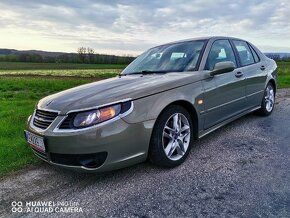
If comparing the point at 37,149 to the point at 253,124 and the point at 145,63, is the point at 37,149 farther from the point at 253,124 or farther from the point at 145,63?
the point at 253,124

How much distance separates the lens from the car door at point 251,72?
4758mm

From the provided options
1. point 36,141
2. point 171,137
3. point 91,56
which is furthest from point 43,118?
point 91,56

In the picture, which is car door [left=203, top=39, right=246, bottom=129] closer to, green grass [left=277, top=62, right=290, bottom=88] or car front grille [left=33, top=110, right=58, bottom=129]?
car front grille [left=33, top=110, right=58, bottom=129]

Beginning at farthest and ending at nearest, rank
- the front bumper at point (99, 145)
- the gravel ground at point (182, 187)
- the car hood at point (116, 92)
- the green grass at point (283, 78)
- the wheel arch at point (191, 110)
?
1. the green grass at point (283, 78)
2. the wheel arch at point (191, 110)
3. the car hood at point (116, 92)
4. the front bumper at point (99, 145)
5. the gravel ground at point (182, 187)

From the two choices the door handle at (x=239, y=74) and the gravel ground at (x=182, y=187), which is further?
the door handle at (x=239, y=74)

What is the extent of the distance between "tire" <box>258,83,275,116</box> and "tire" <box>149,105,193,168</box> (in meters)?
2.56

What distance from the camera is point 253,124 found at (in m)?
5.08

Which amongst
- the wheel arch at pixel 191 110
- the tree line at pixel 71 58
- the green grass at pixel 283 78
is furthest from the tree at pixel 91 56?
the wheel arch at pixel 191 110

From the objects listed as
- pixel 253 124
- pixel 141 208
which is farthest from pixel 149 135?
pixel 253 124

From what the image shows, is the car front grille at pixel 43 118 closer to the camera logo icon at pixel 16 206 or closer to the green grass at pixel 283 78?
the camera logo icon at pixel 16 206

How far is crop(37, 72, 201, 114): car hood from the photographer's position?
2.89m

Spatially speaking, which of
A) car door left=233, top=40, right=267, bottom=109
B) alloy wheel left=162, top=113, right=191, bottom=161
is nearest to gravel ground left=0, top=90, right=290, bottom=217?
alloy wheel left=162, top=113, right=191, bottom=161

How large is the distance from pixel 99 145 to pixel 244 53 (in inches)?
135

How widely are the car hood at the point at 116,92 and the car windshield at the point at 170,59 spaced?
0.32 meters
